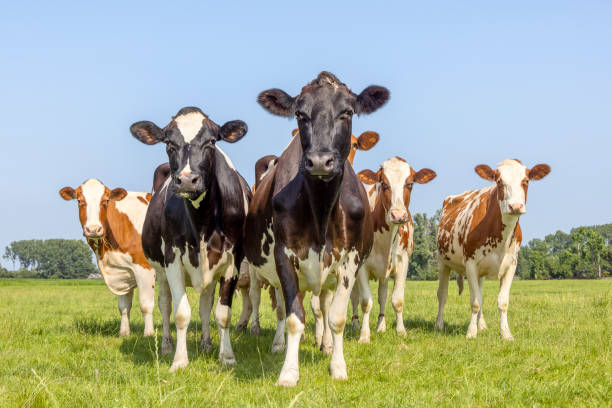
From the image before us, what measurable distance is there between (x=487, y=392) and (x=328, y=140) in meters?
2.57

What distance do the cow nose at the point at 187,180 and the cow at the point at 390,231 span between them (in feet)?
11.8

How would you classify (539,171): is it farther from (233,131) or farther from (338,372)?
(338,372)

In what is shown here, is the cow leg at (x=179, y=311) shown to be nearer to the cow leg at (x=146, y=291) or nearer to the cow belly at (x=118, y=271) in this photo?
the cow leg at (x=146, y=291)

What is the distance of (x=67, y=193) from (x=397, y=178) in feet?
19.2

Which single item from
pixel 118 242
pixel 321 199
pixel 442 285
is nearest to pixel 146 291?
pixel 118 242

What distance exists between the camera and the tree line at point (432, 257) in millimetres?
92900

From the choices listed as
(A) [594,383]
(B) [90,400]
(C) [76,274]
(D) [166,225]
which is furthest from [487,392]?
(C) [76,274]

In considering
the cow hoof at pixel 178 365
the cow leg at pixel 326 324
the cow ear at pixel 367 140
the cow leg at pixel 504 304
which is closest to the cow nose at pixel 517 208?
the cow leg at pixel 504 304

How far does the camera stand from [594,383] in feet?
16.6

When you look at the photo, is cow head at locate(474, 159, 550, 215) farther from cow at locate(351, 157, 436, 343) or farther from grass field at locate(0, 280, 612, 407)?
grass field at locate(0, 280, 612, 407)

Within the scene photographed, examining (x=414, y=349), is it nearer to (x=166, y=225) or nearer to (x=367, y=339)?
(x=367, y=339)

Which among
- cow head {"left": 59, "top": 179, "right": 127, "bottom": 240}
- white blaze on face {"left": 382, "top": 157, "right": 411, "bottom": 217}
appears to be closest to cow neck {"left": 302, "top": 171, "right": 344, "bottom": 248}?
white blaze on face {"left": 382, "top": 157, "right": 411, "bottom": 217}

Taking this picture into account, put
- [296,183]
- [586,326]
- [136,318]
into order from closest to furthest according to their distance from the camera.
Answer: [296,183] < [586,326] < [136,318]

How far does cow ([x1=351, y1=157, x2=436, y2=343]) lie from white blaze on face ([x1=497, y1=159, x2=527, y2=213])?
45.0 inches
